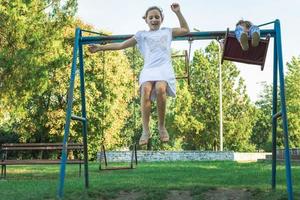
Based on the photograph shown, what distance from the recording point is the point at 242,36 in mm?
6477

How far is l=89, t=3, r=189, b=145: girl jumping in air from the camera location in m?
6.01

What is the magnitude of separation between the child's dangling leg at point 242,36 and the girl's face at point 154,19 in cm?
108

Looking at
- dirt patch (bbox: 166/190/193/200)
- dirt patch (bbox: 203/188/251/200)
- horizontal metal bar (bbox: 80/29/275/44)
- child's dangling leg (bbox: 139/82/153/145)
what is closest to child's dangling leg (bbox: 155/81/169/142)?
child's dangling leg (bbox: 139/82/153/145)

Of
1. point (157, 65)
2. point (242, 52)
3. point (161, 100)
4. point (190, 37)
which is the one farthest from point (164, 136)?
point (242, 52)

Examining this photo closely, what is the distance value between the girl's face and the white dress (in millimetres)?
72

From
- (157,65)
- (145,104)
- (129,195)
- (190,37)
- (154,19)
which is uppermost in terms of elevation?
(154,19)

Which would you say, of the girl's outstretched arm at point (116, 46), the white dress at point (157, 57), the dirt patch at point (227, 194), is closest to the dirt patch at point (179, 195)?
the dirt patch at point (227, 194)

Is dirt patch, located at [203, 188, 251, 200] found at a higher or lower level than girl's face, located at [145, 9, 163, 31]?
lower

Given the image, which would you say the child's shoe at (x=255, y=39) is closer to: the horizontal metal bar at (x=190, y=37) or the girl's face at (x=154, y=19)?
the horizontal metal bar at (x=190, y=37)

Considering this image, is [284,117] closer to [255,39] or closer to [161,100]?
[255,39]

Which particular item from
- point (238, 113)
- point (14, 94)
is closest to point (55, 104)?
point (238, 113)

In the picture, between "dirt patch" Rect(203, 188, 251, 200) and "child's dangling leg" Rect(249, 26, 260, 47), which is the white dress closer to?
"child's dangling leg" Rect(249, 26, 260, 47)

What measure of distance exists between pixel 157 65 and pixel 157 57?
11 cm

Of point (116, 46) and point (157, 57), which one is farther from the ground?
point (116, 46)
